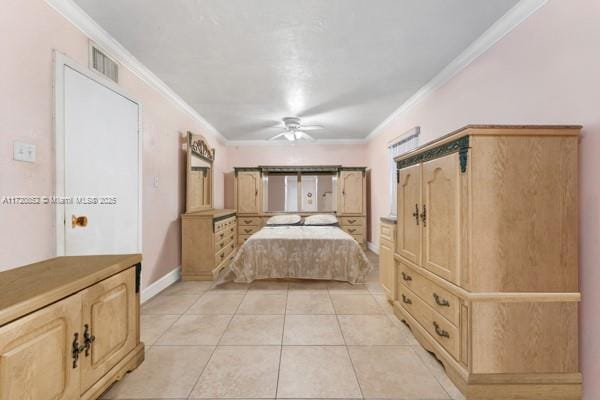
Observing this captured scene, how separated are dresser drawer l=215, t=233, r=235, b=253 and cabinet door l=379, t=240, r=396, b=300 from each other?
2369 mm

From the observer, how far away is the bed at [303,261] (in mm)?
3457

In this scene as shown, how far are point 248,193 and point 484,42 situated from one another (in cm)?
455

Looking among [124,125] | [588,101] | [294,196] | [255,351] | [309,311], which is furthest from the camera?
[294,196]

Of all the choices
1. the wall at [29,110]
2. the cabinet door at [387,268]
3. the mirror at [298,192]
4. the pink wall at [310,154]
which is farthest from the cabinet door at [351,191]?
the wall at [29,110]

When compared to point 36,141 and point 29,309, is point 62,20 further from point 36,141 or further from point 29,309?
point 29,309

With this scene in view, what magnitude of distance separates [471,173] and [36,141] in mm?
2717

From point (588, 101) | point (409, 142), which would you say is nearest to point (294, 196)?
point (409, 142)

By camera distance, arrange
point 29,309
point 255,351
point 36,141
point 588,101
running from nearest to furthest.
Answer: point 29,309, point 588,101, point 36,141, point 255,351

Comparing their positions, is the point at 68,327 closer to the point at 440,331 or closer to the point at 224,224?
the point at 440,331

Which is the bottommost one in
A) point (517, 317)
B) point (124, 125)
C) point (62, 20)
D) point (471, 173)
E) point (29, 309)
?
point (517, 317)

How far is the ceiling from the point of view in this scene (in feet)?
6.05

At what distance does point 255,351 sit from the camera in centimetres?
194

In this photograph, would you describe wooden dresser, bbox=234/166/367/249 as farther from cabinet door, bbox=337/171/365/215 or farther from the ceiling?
the ceiling

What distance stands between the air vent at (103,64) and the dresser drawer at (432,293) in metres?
3.16
